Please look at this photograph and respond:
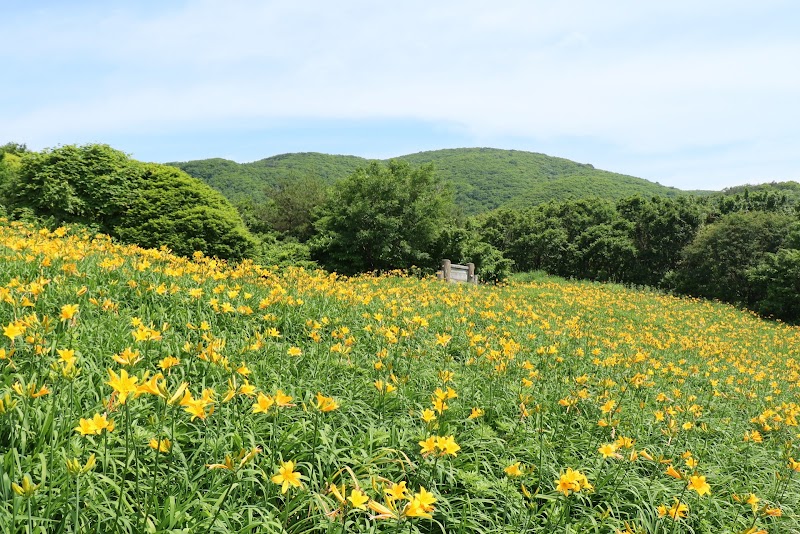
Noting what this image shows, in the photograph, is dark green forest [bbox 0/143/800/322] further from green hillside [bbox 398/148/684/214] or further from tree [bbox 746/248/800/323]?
green hillside [bbox 398/148/684/214]

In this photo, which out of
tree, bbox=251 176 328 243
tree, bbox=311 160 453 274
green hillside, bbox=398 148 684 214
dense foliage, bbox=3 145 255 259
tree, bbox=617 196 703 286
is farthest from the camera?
green hillside, bbox=398 148 684 214

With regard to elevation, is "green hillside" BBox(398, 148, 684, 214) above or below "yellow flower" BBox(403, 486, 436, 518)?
above

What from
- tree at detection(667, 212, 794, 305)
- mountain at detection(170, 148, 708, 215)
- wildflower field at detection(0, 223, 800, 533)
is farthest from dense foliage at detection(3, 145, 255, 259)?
mountain at detection(170, 148, 708, 215)

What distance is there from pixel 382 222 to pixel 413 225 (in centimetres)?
139

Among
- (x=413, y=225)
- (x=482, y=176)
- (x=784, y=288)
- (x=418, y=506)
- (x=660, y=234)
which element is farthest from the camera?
(x=482, y=176)

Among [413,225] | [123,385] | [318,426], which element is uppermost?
[413,225]

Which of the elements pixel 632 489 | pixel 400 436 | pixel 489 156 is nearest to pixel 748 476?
pixel 632 489

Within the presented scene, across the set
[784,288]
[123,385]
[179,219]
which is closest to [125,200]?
[179,219]

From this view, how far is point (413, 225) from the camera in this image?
1652 centimetres

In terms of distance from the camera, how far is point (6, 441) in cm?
182

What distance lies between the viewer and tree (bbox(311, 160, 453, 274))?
15.9 m

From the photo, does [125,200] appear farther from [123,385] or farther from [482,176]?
[482,176]

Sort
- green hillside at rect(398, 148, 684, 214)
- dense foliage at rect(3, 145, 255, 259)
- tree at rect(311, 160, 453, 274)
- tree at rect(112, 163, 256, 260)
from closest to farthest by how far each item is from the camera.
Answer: dense foliage at rect(3, 145, 255, 259) < tree at rect(112, 163, 256, 260) < tree at rect(311, 160, 453, 274) < green hillside at rect(398, 148, 684, 214)

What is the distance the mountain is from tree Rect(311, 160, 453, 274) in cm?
2435
